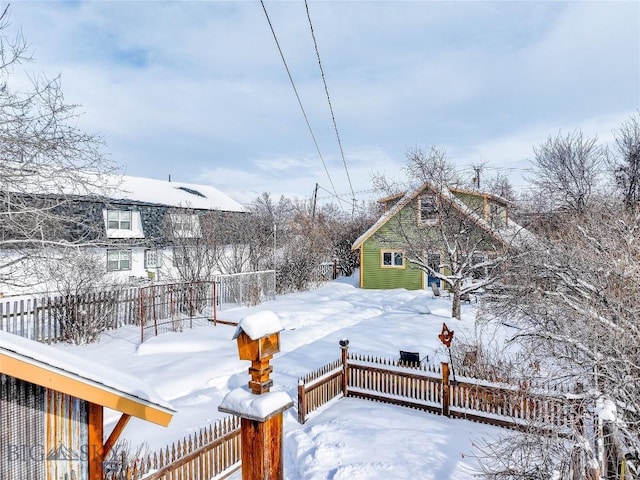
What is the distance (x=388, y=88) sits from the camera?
13852mm

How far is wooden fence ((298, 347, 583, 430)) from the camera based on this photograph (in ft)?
22.5

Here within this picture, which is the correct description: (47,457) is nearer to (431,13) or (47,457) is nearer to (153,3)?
(153,3)

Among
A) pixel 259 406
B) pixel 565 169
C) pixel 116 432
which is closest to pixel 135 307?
pixel 116 432

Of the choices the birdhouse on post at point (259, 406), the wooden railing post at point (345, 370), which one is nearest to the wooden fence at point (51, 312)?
the wooden railing post at point (345, 370)

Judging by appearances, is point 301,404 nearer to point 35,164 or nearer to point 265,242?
point 35,164

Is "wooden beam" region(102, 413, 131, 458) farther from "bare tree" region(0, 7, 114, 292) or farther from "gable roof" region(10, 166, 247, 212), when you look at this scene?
"gable roof" region(10, 166, 247, 212)

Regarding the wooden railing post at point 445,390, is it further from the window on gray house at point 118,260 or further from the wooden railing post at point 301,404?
the window on gray house at point 118,260

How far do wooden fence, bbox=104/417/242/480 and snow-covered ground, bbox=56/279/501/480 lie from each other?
0.93m

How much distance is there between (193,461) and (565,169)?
2326cm

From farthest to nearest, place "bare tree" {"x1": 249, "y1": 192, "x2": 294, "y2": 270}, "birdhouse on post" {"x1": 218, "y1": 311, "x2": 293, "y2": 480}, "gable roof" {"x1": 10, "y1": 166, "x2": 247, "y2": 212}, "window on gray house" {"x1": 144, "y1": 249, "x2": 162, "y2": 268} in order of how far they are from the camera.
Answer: "window on gray house" {"x1": 144, "y1": 249, "x2": 162, "y2": 268}, "bare tree" {"x1": 249, "y1": 192, "x2": 294, "y2": 270}, "gable roof" {"x1": 10, "y1": 166, "x2": 247, "y2": 212}, "birdhouse on post" {"x1": 218, "y1": 311, "x2": 293, "y2": 480}

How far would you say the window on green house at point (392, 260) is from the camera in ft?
74.9

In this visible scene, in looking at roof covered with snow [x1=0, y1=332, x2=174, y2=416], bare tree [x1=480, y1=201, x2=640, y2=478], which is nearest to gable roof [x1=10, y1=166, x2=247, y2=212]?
roof covered with snow [x1=0, y1=332, x2=174, y2=416]

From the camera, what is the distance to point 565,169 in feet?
68.7

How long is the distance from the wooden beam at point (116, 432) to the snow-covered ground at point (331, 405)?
1961mm
